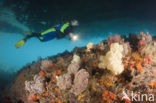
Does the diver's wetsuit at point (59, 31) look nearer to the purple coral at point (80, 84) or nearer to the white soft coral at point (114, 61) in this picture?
the white soft coral at point (114, 61)

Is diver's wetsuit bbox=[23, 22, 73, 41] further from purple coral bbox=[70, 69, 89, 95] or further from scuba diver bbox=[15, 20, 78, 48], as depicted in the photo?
purple coral bbox=[70, 69, 89, 95]

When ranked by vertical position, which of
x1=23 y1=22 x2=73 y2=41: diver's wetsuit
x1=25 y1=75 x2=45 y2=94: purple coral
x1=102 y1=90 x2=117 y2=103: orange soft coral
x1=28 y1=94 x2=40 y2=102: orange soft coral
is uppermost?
x1=23 y1=22 x2=73 y2=41: diver's wetsuit

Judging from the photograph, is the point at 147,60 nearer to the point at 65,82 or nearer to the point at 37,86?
the point at 65,82

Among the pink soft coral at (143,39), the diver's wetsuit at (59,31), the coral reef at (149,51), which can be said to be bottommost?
the coral reef at (149,51)

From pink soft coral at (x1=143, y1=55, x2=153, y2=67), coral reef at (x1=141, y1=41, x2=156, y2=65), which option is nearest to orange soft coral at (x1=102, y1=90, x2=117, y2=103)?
pink soft coral at (x1=143, y1=55, x2=153, y2=67)

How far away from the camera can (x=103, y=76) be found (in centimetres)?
401

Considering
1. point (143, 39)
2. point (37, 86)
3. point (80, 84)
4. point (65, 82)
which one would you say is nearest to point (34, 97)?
point (37, 86)

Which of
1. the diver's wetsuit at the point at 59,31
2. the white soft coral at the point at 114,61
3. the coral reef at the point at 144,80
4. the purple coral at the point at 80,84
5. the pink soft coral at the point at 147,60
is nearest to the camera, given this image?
the coral reef at the point at 144,80

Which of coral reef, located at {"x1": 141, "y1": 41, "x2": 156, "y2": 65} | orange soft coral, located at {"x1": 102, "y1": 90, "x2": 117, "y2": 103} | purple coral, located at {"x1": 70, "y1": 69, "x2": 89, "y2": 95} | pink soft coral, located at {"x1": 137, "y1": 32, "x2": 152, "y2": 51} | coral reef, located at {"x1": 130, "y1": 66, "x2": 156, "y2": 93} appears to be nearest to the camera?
orange soft coral, located at {"x1": 102, "y1": 90, "x2": 117, "y2": 103}

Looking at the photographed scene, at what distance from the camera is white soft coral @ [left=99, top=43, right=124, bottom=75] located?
3.96 m

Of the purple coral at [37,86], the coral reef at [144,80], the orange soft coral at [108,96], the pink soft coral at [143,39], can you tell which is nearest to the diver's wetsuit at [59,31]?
the purple coral at [37,86]

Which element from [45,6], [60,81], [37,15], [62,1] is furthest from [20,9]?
[60,81]

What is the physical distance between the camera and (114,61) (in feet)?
13.2

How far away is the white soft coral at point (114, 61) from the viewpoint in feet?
13.0
